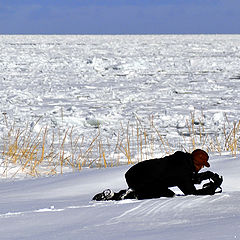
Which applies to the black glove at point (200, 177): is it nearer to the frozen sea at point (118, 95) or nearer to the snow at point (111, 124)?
the snow at point (111, 124)

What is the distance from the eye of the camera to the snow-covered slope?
1.80m

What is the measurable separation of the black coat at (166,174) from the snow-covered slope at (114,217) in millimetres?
87

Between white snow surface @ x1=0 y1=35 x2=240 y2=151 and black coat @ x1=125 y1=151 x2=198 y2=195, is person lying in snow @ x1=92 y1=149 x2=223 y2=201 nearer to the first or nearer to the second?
black coat @ x1=125 y1=151 x2=198 y2=195

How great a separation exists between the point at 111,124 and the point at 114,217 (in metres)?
4.90

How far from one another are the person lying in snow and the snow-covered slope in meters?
0.07

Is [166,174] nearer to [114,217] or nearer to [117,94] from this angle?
[114,217]

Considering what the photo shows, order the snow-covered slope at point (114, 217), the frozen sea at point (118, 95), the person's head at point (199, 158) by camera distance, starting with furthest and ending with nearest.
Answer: the frozen sea at point (118, 95)
the person's head at point (199, 158)
the snow-covered slope at point (114, 217)

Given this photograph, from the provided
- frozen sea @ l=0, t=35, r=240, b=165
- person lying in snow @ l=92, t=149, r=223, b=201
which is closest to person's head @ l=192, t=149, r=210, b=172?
person lying in snow @ l=92, t=149, r=223, b=201

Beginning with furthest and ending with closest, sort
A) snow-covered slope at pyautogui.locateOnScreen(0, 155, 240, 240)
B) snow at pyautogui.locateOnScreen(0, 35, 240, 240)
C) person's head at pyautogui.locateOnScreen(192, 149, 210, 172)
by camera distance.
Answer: person's head at pyautogui.locateOnScreen(192, 149, 210, 172) < snow at pyautogui.locateOnScreen(0, 35, 240, 240) < snow-covered slope at pyautogui.locateOnScreen(0, 155, 240, 240)

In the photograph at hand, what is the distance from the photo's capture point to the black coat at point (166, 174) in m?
2.56

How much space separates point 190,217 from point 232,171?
4.71ft

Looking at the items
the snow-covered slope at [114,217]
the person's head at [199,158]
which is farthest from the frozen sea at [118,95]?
the person's head at [199,158]

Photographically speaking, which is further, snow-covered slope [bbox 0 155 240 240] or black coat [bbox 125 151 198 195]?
black coat [bbox 125 151 198 195]

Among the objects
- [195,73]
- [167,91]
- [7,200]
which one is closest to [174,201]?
[7,200]
